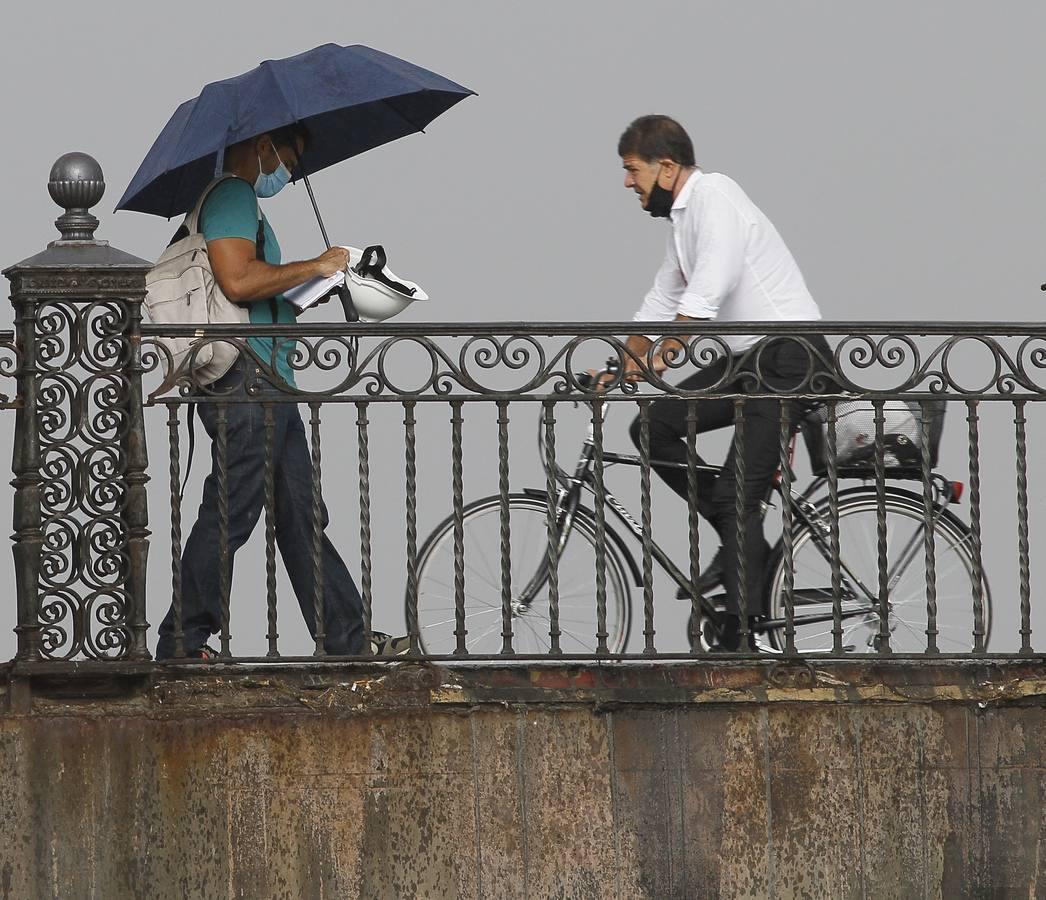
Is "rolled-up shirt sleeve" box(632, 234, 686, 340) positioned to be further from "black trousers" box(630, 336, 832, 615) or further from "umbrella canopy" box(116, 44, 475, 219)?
"umbrella canopy" box(116, 44, 475, 219)

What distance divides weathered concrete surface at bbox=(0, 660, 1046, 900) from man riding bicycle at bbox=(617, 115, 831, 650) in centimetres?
53

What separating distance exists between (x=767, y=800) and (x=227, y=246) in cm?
260

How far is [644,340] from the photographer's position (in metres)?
8.03

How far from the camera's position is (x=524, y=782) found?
25.8 ft

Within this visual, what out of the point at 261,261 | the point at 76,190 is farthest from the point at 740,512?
the point at 76,190

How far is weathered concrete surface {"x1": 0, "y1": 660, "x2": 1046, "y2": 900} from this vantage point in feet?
25.4

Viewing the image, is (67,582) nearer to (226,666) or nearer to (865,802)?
(226,666)

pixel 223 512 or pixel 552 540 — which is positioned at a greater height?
pixel 223 512

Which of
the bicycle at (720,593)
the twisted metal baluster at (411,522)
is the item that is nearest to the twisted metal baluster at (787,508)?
the bicycle at (720,593)

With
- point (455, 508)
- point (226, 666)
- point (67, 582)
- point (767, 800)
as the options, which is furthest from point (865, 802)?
point (67, 582)

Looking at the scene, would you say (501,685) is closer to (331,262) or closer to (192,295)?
(331,262)

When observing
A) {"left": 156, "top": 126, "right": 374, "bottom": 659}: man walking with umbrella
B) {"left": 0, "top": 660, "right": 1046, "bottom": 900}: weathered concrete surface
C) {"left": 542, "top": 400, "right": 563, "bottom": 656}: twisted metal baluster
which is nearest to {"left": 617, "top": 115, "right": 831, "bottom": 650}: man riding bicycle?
{"left": 542, "top": 400, "right": 563, "bottom": 656}: twisted metal baluster

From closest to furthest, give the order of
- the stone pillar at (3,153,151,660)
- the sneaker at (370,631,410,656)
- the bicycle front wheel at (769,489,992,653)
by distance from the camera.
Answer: the stone pillar at (3,153,151,660), the sneaker at (370,631,410,656), the bicycle front wheel at (769,489,992,653)

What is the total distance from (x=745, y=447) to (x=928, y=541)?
69cm
